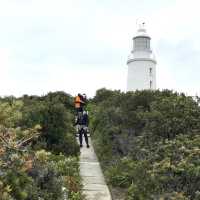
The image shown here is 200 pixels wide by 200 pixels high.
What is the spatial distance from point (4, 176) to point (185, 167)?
360 cm

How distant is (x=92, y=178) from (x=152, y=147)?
90.7 inches

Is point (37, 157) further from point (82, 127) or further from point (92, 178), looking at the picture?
point (82, 127)

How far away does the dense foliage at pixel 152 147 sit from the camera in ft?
34.5

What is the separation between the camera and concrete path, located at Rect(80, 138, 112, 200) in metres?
12.7

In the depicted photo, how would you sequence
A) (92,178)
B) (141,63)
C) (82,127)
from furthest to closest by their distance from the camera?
(141,63) < (82,127) < (92,178)

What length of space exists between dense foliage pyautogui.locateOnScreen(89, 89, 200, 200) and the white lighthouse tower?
994 inches

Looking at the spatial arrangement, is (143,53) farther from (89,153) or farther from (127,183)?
(127,183)

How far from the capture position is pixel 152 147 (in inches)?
498

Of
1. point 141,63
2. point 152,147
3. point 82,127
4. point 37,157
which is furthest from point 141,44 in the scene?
point 37,157

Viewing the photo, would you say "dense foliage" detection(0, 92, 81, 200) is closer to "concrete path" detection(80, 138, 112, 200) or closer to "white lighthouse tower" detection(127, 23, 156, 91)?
"concrete path" detection(80, 138, 112, 200)

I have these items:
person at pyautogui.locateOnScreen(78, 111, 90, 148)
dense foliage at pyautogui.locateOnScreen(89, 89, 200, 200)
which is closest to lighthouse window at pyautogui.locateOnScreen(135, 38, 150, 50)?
dense foliage at pyautogui.locateOnScreen(89, 89, 200, 200)

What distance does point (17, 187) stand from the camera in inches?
328

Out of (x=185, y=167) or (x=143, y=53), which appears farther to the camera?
(x=143, y=53)

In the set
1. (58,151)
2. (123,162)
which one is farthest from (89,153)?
(123,162)
